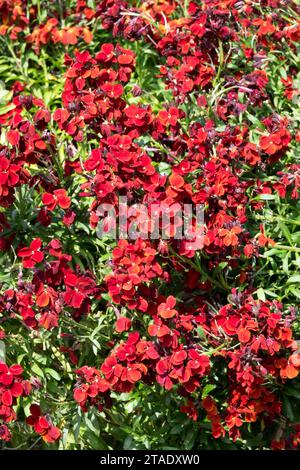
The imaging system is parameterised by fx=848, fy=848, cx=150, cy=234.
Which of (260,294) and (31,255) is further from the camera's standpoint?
(260,294)

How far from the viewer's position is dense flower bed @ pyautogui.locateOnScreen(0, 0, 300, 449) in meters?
2.64

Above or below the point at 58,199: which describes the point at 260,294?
below

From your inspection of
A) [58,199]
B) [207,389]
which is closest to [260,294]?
[207,389]

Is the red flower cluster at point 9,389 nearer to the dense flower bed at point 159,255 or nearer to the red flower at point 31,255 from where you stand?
the dense flower bed at point 159,255

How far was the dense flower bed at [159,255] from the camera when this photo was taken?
8.67ft

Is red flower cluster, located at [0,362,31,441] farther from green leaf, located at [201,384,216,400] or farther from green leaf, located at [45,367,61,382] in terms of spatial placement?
green leaf, located at [201,384,216,400]

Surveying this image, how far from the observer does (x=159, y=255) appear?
2.79m

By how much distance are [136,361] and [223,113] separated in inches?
40.9

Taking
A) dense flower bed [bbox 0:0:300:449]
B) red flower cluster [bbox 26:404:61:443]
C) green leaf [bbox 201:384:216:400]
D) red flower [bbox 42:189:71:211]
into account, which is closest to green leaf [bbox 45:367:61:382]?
dense flower bed [bbox 0:0:300:449]

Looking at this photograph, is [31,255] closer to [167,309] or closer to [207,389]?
[167,309]

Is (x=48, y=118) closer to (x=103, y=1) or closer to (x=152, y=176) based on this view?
(x=152, y=176)

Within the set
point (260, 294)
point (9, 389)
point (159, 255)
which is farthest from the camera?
point (260, 294)

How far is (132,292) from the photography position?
2.57 metres

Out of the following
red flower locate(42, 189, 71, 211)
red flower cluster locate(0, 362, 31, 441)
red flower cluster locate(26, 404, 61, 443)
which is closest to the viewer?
red flower cluster locate(0, 362, 31, 441)
